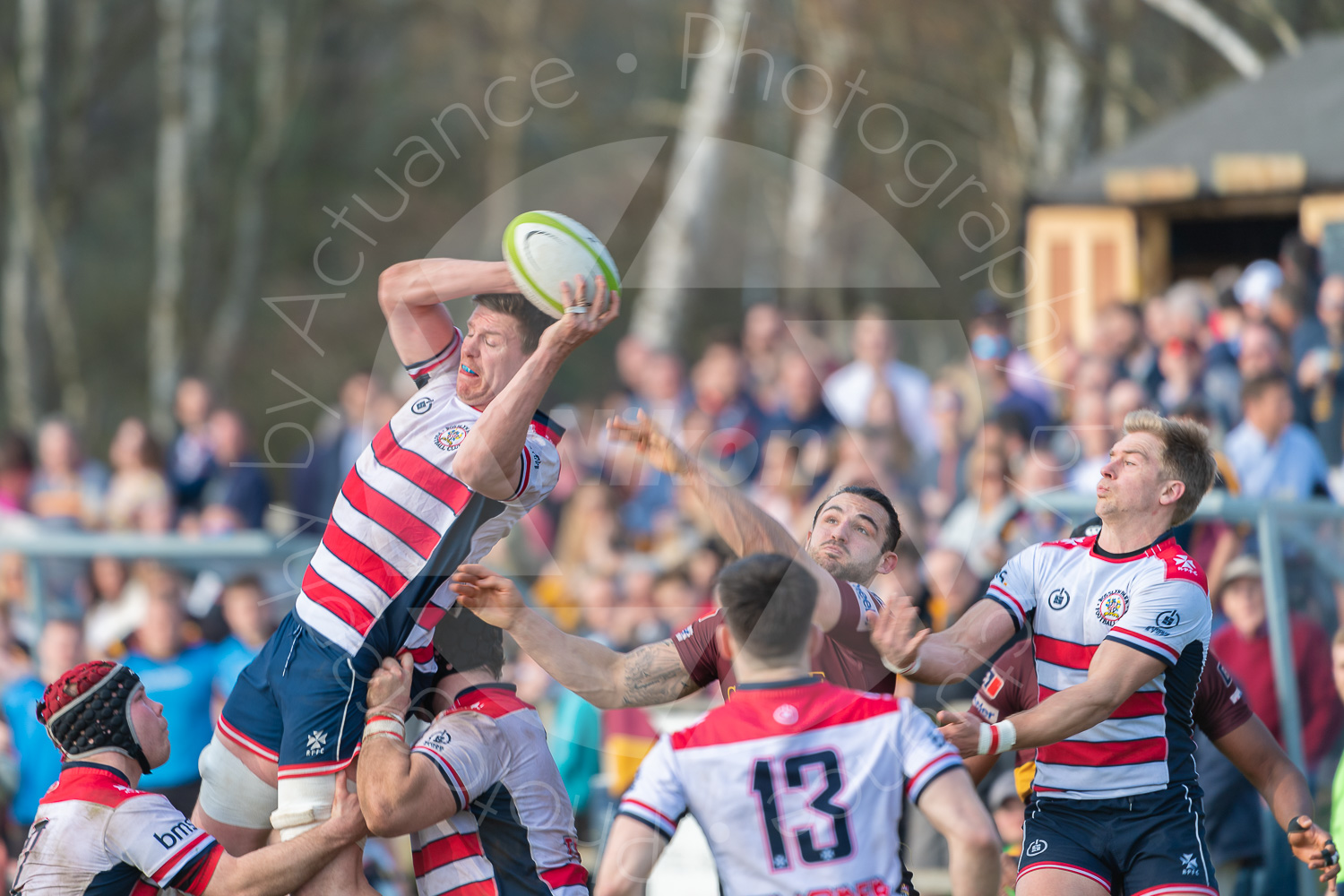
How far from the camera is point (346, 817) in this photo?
4.12 metres

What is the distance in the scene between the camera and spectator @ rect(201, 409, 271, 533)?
33.4ft

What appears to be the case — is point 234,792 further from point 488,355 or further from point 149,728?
point 488,355

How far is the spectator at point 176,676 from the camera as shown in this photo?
23.6 ft

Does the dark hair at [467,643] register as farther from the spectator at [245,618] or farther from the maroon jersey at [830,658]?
the spectator at [245,618]

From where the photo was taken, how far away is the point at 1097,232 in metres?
13.1

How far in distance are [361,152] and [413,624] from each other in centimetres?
2475

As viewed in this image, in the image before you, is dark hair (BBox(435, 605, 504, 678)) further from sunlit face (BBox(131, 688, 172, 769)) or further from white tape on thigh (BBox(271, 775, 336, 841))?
sunlit face (BBox(131, 688, 172, 769))

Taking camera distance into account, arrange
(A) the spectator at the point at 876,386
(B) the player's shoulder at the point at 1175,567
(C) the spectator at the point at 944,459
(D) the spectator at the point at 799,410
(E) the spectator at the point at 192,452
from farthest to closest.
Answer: (E) the spectator at the point at 192,452 → (A) the spectator at the point at 876,386 → (D) the spectator at the point at 799,410 → (C) the spectator at the point at 944,459 → (B) the player's shoulder at the point at 1175,567

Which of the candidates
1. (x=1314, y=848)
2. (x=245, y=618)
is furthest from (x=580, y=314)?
(x=245, y=618)

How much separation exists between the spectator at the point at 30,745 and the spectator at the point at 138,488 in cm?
246

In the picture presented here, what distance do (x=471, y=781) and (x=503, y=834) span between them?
0.29m

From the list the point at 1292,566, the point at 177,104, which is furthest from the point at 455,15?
the point at 1292,566

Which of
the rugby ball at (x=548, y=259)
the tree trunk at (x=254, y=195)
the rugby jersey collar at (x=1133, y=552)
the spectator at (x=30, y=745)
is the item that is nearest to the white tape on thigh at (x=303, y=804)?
the rugby ball at (x=548, y=259)

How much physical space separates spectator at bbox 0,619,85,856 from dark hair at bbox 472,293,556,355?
4.03 meters
